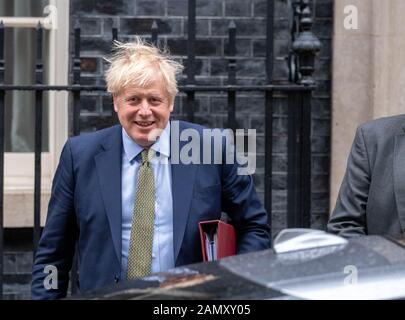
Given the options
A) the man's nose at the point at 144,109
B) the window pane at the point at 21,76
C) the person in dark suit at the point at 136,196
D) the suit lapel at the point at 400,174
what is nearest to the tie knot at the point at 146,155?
the person in dark suit at the point at 136,196

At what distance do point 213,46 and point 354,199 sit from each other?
2.75 meters

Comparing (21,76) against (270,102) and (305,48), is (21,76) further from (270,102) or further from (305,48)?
(305,48)

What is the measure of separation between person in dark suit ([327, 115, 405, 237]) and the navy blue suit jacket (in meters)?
0.34

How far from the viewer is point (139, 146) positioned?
4.68 meters

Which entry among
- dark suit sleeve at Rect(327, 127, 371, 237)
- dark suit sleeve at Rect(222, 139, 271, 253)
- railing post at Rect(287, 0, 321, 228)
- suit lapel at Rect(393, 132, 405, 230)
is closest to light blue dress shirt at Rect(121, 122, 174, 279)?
dark suit sleeve at Rect(222, 139, 271, 253)

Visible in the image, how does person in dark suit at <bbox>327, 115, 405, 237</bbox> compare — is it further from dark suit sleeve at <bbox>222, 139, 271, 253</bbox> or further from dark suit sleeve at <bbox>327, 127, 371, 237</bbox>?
dark suit sleeve at <bbox>222, 139, 271, 253</bbox>

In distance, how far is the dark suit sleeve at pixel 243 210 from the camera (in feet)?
15.5

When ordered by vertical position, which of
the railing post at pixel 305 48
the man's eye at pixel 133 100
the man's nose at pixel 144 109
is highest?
the railing post at pixel 305 48

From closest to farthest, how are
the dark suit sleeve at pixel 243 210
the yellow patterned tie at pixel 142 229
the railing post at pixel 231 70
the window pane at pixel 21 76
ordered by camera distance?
1. the yellow patterned tie at pixel 142 229
2. the dark suit sleeve at pixel 243 210
3. the railing post at pixel 231 70
4. the window pane at pixel 21 76

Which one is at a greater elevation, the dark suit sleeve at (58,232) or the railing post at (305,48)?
the railing post at (305,48)

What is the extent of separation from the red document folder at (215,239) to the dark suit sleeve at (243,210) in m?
0.12

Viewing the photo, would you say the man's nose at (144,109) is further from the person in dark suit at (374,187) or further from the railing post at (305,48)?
the railing post at (305,48)

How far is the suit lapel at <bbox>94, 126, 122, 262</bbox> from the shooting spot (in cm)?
455

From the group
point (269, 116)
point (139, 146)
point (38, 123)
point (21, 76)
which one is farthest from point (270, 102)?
point (21, 76)
